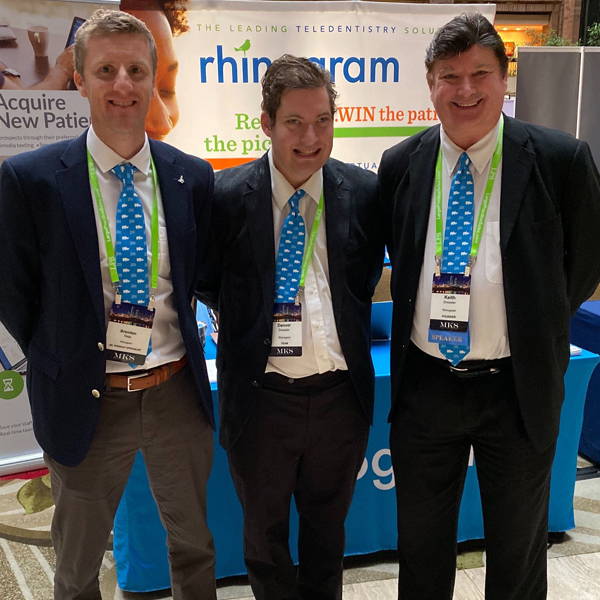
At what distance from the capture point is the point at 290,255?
1649 mm

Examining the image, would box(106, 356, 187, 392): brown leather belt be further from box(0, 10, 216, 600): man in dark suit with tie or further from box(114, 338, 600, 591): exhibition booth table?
box(114, 338, 600, 591): exhibition booth table

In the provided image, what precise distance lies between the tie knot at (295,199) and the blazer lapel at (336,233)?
0.23ft

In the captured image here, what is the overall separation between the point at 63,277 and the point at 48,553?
1.58 m

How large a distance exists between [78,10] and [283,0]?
4.40 feet

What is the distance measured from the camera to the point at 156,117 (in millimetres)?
3709

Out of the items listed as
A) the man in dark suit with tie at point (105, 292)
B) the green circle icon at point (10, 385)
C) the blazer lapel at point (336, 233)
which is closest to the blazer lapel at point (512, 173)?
the blazer lapel at point (336, 233)

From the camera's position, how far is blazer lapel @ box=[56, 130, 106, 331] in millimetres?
1459

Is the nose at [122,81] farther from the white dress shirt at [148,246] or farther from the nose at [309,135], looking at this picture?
the nose at [309,135]

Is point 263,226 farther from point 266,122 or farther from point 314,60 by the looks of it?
point 314,60

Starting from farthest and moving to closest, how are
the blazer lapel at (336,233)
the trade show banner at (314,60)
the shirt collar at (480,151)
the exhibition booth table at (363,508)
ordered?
the trade show banner at (314,60) → the exhibition booth table at (363,508) → the blazer lapel at (336,233) → the shirt collar at (480,151)

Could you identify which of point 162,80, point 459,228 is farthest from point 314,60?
point 459,228

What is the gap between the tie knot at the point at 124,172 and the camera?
1523 mm

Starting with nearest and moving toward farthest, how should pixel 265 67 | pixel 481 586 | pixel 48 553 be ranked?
pixel 481 586 < pixel 48 553 < pixel 265 67

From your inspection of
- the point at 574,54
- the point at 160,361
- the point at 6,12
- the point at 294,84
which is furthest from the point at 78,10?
the point at 574,54
